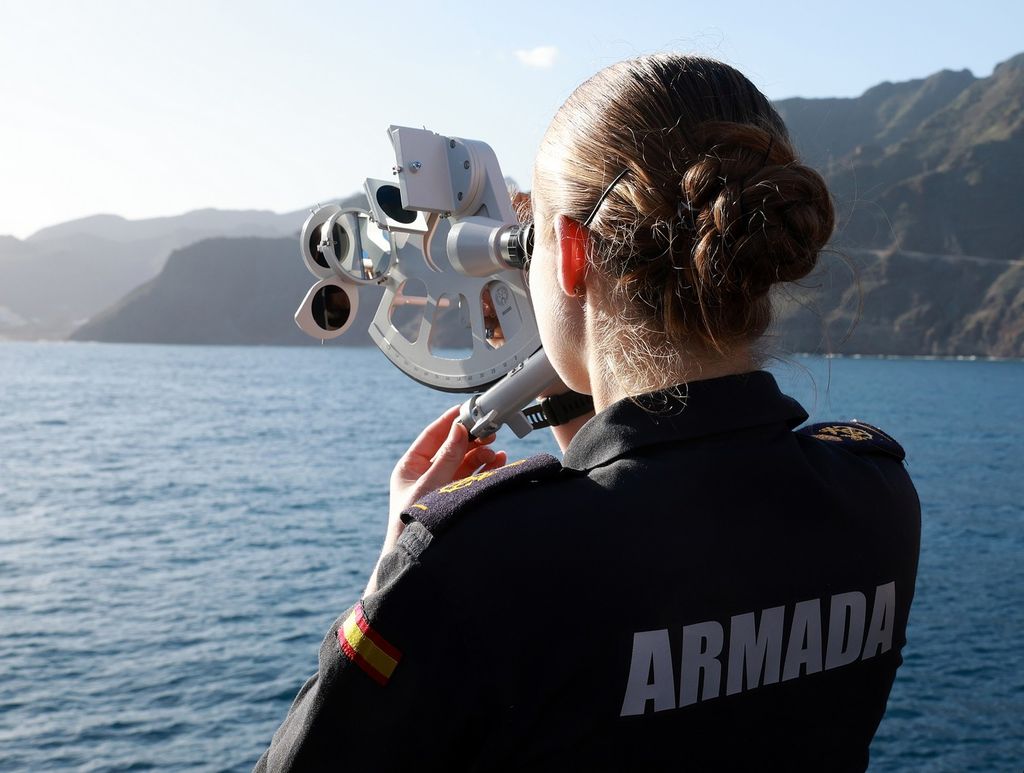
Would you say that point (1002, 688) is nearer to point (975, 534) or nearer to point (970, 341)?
point (975, 534)

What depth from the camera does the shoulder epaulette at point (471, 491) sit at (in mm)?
1264

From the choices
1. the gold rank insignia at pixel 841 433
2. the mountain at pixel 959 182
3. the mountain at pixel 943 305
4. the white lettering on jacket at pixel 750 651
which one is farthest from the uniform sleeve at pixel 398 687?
the mountain at pixel 943 305

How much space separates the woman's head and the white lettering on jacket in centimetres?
37

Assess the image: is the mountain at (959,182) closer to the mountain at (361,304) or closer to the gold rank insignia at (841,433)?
the mountain at (361,304)

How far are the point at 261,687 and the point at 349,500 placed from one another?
2072cm

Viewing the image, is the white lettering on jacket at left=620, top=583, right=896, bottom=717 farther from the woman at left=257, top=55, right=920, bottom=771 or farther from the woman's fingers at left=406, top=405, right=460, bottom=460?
the woman's fingers at left=406, top=405, right=460, bottom=460

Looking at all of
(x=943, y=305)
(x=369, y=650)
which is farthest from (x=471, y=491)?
(x=943, y=305)

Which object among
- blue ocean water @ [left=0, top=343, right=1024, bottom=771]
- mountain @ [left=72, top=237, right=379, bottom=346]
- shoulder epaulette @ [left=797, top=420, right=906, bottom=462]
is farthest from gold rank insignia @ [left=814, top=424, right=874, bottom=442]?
mountain @ [left=72, top=237, right=379, bottom=346]

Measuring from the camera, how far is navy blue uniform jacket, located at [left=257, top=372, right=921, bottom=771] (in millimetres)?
1230

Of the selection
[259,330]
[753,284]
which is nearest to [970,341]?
[259,330]

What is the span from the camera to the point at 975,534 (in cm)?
2998

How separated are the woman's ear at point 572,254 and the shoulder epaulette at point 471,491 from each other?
27cm

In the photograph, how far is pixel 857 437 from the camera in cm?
172

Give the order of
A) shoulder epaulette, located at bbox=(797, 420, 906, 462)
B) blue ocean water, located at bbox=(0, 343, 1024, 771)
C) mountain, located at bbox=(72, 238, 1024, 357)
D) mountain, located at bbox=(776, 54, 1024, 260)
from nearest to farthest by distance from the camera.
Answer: shoulder epaulette, located at bbox=(797, 420, 906, 462), blue ocean water, located at bbox=(0, 343, 1024, 771), mountain, located at bbox=(72, 238, 1024, 357), mountain, located at bbox=(776, 54, 1024, 260)
